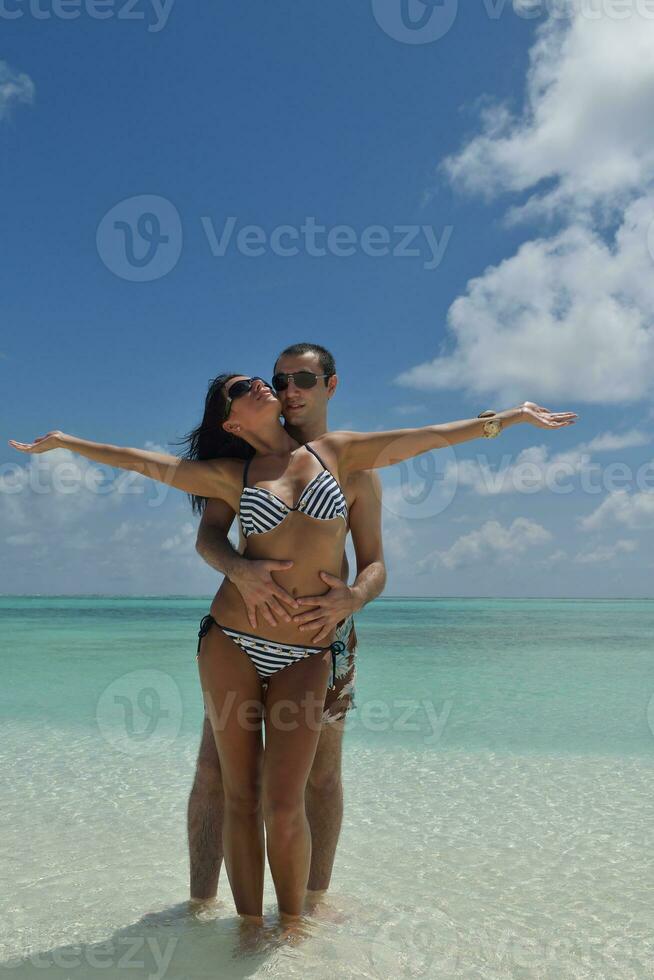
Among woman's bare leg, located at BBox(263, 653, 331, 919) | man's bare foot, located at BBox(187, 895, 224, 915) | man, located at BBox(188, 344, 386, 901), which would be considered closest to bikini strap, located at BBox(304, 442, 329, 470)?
man, located at BBox(188, 344, 386, 901)

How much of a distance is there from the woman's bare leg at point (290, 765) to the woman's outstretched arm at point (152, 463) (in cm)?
92

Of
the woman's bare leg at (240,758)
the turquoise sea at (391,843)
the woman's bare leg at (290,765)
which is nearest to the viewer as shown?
the woman's bare leg at (290,765)

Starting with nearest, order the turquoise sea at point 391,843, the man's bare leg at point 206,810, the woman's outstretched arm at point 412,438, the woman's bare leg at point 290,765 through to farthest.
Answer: the woman's bare leg at point 290,765, the turquoise sea at point 391,843, the woman's outstretched arm at point 412,438, the man's bare leg at point 206,810

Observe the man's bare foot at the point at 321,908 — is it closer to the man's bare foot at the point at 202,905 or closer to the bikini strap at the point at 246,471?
the man's bare foot at the point at 202,905

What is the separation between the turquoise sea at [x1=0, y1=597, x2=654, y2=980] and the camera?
351 centimetres

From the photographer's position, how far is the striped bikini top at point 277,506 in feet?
11.2

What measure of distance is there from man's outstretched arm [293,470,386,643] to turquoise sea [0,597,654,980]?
1411mm

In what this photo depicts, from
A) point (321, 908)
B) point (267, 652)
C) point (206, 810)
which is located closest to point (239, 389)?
point (267, 652)

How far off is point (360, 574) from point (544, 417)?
1154 millimetres

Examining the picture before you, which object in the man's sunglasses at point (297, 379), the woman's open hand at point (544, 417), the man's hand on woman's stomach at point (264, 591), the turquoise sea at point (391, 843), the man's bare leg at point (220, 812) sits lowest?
the turquoise sea at point (391, 843)

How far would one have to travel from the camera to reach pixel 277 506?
11.2 ft

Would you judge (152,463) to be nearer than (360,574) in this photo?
Yes

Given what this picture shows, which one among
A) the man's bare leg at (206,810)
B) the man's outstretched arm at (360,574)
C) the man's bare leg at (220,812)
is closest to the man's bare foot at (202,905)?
the man's bare leg at (220,812)

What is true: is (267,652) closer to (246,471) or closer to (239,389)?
(246,471)
